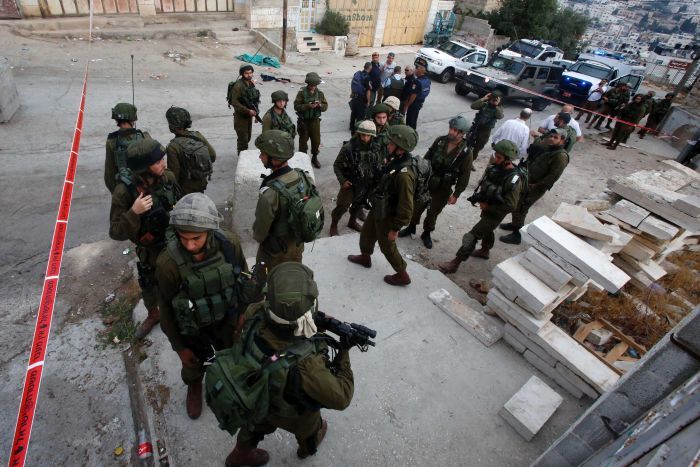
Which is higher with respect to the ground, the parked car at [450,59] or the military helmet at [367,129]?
the military helmet at [367,129]

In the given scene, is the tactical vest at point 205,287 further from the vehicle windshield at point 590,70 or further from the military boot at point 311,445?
the vehicle windshield at point 590,70

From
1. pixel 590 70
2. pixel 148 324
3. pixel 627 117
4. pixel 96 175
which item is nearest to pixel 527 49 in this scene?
pixel 590 70

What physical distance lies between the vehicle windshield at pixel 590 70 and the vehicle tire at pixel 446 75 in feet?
15.1

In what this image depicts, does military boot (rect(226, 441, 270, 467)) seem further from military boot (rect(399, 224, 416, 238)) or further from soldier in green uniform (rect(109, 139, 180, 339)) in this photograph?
military boot (rect(399, 224, 416, 238))

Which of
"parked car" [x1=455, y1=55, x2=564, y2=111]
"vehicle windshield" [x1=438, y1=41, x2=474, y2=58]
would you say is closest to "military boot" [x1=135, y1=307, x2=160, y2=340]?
"parked car" [x1=455, y1=55, x2=564, y2=111]

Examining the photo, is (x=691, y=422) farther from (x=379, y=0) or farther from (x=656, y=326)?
(x=379, y=0)

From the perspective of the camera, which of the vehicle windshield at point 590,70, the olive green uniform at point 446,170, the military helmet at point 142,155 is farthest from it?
the vehicle windshield at point 590,70

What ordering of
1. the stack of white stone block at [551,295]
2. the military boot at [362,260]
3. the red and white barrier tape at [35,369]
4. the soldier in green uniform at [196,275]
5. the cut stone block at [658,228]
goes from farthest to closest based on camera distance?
the military boot at [362,260]
the cut stone block at [658,228]
the stack of white stone block at [551,295]
the soldier in green uniform at [196,275]
the red and white barrier tape at [35,369]

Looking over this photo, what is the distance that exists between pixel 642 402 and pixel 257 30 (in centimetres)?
1541

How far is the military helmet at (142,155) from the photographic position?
288 cm

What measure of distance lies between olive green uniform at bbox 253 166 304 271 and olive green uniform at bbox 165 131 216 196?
4.53 feet

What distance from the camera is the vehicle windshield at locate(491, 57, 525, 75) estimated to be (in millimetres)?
13013

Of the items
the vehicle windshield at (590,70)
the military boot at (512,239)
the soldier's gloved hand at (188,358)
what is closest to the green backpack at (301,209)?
the soldier's gloved hand at (188,358)

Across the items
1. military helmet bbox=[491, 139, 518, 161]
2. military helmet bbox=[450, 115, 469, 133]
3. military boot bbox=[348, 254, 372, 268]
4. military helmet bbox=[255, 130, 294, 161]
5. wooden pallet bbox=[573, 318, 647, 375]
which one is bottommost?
military boot bbox=[348, 254, 372, 268]
